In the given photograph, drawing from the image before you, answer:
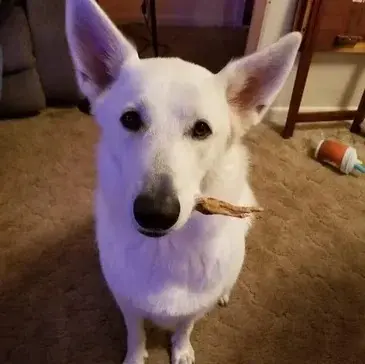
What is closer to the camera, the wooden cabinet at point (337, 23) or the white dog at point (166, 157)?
the white dog at point (166, 157)

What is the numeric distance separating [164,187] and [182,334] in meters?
0.73

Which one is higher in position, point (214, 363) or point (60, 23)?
point (60, 23)

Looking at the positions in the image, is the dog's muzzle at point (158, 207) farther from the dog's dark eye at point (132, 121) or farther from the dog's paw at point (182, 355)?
the dog's paw at point (182, 355)

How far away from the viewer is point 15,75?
2266 mm

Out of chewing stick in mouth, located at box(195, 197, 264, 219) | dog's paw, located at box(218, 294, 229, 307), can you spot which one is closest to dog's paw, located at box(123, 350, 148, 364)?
dog's paw, located at box(218, 294, 229, 307)

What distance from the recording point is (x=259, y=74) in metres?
1.05

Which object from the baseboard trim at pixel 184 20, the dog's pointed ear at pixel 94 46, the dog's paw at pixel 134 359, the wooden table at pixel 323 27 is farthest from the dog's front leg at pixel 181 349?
the baseboard trim at pixel 184 20

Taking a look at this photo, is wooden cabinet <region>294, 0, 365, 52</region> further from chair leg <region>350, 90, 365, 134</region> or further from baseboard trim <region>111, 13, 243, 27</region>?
baseboard trim <region>111, 13, 243, 27</region>

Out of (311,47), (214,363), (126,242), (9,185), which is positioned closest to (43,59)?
(9,185)

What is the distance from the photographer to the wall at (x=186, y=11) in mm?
3338

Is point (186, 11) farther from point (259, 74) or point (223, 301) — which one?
point (259, 74)

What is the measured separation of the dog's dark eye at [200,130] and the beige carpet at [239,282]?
0.85 meters

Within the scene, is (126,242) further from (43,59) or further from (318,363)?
(43,59)

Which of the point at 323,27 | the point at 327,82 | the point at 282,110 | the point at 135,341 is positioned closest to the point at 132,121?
the point at 135,341
